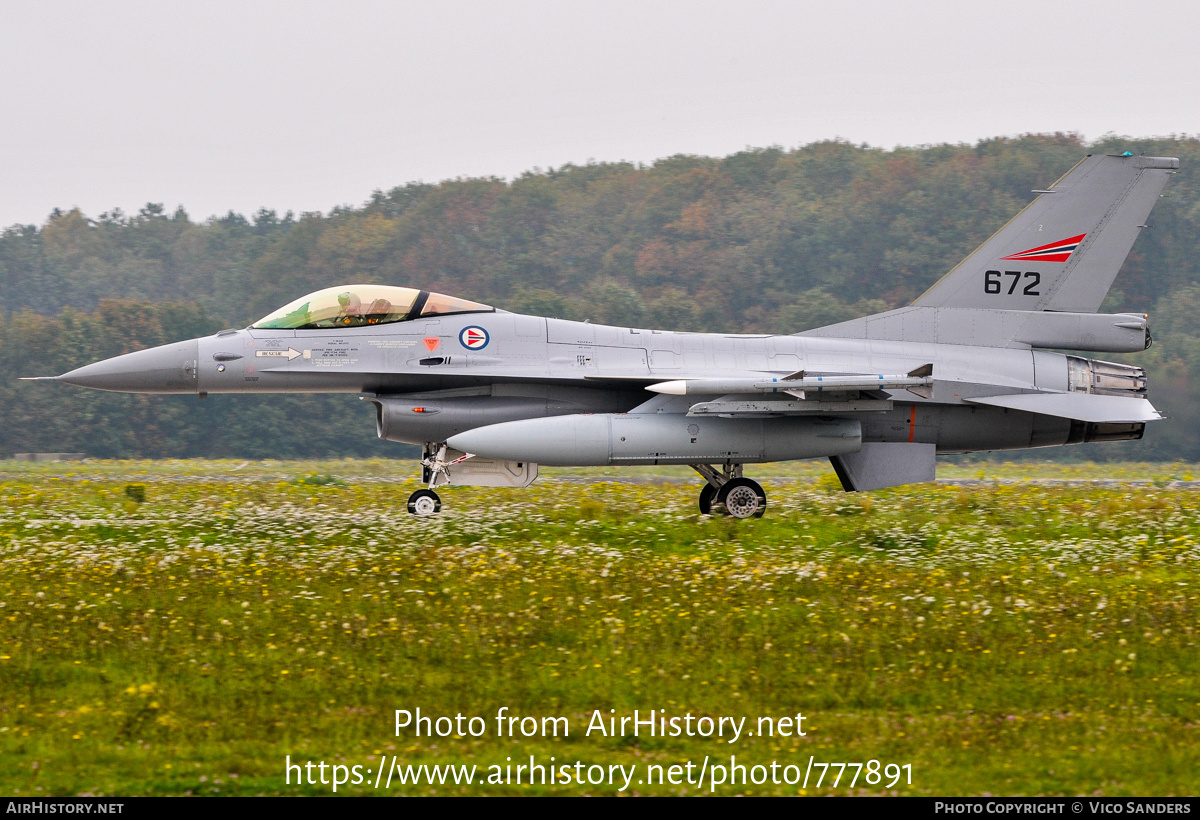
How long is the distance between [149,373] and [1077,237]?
1187cm

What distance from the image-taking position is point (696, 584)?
36.6 ft

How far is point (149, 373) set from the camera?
Result: 14656mm

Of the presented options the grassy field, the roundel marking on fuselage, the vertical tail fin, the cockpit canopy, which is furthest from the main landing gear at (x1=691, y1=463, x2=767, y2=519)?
the vertical tail fin

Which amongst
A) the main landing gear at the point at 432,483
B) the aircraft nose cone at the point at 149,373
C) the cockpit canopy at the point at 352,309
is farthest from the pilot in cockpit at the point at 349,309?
the main landing gear at the point at 432,483

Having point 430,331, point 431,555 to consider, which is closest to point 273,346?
point 430,331

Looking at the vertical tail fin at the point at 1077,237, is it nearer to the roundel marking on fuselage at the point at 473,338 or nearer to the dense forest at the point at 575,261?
the roundel marking on fuselage at the point at 473,338

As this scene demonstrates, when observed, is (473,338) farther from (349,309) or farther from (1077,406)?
(1077,406)

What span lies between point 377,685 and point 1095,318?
36.8 ft

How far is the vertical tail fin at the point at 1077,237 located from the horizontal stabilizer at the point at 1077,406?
124 cm

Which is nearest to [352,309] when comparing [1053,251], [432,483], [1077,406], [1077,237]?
[432,483]

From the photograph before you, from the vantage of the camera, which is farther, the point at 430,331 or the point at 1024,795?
the point at 430,331

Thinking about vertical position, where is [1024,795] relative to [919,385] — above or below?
below

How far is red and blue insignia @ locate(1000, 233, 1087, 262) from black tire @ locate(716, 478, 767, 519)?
4663mm
